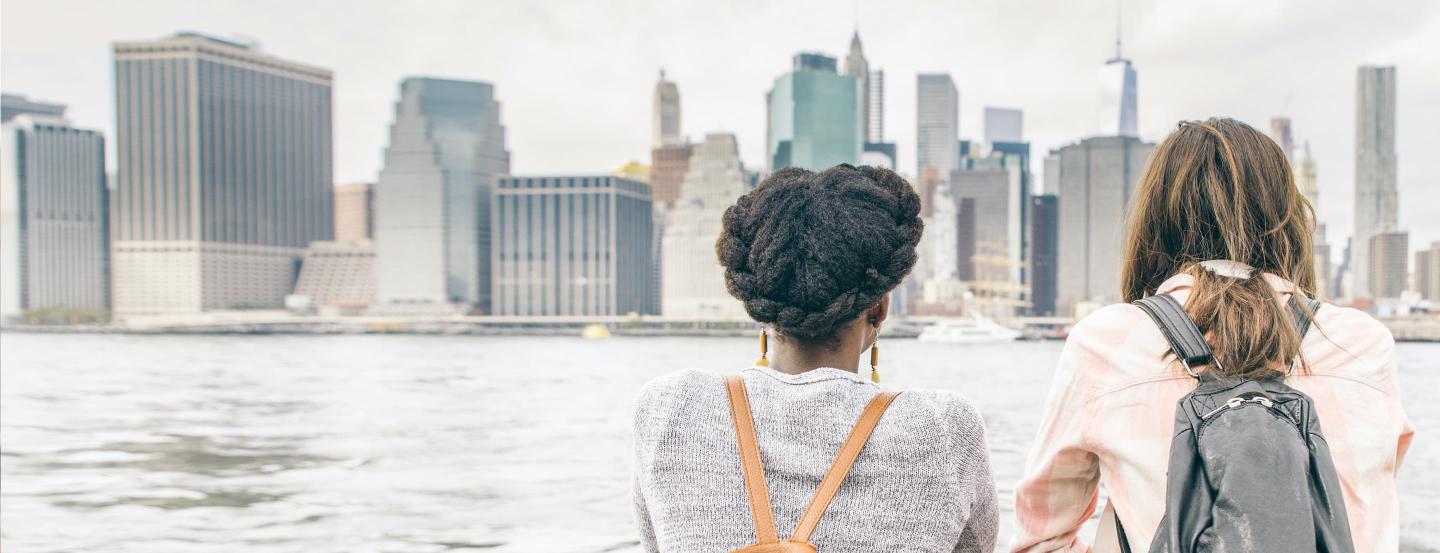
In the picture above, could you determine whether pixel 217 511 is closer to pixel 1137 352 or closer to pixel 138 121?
pixel 1137 352

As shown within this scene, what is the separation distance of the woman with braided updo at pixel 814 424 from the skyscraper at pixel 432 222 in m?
173

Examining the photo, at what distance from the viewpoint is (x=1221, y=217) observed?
7.05 feet

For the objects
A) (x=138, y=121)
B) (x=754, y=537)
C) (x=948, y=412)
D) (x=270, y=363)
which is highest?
(x=138, y=121)

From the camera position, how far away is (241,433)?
2448cm

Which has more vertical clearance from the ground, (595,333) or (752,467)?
Answer: (752,467)

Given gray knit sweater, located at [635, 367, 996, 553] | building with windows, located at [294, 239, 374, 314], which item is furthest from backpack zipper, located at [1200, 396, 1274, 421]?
building with windows, located at [294, 239, 374, 314]

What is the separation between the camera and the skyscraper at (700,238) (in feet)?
530

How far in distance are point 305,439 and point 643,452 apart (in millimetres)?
22767

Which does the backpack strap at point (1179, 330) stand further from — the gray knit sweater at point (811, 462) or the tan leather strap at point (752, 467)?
the tan leather strap at point (752, 467)

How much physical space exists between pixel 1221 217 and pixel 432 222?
19032 centimetres

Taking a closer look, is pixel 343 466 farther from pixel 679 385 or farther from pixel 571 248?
pixel 571 248

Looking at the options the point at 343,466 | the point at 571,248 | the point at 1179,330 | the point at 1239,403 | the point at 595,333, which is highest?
the point at 571,248

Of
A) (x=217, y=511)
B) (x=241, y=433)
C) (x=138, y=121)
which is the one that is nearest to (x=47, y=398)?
(x=241, y=433)

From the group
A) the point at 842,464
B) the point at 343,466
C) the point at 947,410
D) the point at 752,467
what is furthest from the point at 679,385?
the point at 343,466
